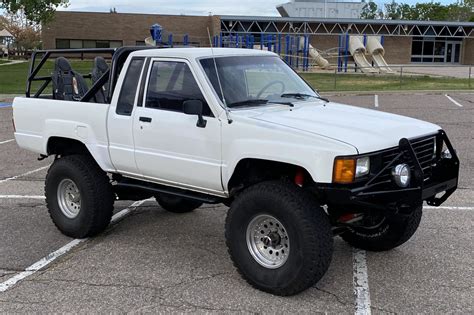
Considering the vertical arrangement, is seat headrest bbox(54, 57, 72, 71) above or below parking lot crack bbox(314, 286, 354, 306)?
above

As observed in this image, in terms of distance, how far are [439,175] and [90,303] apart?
2.98 meters

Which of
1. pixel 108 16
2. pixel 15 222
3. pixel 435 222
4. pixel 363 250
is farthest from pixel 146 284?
pixel 108 16

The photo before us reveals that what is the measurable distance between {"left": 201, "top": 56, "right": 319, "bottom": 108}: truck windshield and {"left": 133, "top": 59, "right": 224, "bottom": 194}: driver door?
0.23 meters

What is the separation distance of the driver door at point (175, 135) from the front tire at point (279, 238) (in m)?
0.42

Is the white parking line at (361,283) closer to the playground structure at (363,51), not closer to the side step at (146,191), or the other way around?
the side step at (146,191)

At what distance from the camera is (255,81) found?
5242 millimetres

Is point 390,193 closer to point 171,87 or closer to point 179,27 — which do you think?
point 171,87

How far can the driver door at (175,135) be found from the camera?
4746mm

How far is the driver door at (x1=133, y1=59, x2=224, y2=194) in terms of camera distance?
15.6 feet

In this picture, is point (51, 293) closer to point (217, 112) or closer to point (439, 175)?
point (217, 112)

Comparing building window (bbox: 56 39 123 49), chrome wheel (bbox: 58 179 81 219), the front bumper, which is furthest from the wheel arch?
building window (bbox: 56 39 123 49)

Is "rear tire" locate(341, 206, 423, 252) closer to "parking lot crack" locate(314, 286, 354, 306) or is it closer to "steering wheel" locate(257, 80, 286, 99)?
"parking lot crack" locate(314, 286, 354, 306)

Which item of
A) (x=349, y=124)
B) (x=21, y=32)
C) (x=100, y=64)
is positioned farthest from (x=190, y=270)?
(x=21, y=32)

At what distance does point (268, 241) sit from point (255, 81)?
1.55 m
